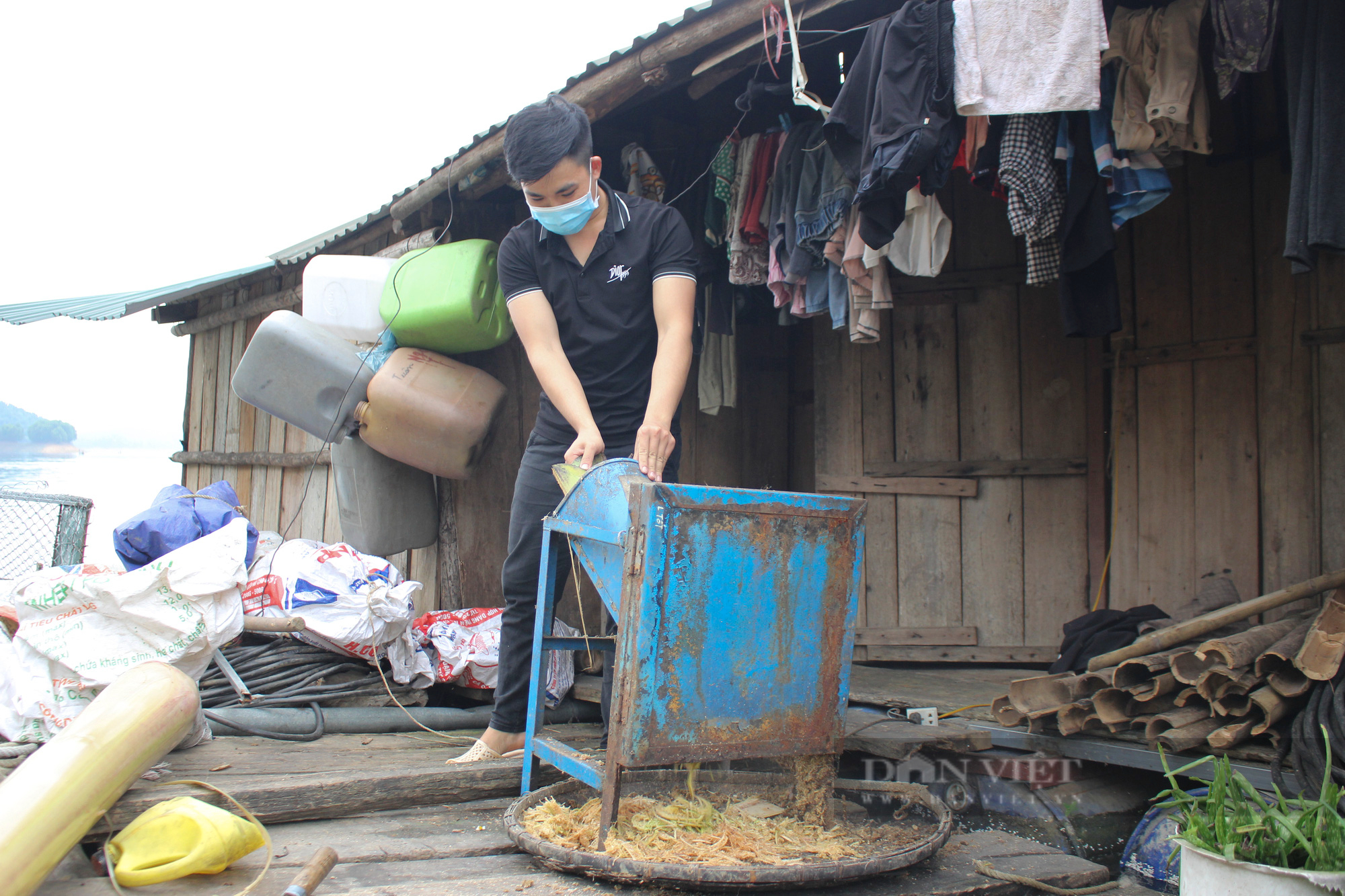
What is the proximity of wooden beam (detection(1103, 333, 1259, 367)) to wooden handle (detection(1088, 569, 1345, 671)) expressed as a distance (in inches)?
46.6

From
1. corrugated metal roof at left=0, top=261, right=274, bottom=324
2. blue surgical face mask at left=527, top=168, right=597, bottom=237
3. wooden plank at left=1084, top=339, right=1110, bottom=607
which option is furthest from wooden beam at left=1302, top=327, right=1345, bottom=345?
corrugated metal roof at left=0, top=261, right=274, bottom=324

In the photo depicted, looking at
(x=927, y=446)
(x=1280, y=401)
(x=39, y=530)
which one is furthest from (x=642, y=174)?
(x=39, y=530)

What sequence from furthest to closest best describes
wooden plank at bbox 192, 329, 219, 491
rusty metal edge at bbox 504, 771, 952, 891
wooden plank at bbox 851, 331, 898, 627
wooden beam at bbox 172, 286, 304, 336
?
wooden plank at bbox 192, 329, 219, 491 < wooden beam at bbox 172, 286, 304, 336 < wooden plank at bbox 851, 331, 898, 627 < rusty metal edge at bbox 504, 771, 952, 891

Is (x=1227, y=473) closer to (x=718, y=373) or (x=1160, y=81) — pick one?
(x=1160, y=81)

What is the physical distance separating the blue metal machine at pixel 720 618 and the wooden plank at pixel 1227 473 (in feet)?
8.38

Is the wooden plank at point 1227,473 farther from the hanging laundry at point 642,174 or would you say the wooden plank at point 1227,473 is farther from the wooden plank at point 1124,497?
the hanging laundry at point 642,174

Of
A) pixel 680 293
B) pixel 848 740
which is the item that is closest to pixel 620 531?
pixel 680 293

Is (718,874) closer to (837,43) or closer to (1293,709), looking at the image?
(1293,709)

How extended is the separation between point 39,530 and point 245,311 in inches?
96.1

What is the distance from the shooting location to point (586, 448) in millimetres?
2594

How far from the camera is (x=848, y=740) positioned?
3.19 metres

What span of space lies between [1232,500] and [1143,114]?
187cm

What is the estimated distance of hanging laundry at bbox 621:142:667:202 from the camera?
4320mm

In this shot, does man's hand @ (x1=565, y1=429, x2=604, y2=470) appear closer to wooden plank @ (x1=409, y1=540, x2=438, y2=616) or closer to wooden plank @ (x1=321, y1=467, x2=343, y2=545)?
wooden plank @ (x1=409, y1=540, x2=438, y2=616)
